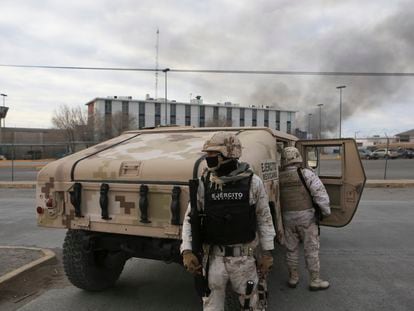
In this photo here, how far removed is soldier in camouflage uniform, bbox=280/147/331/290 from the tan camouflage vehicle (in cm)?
36

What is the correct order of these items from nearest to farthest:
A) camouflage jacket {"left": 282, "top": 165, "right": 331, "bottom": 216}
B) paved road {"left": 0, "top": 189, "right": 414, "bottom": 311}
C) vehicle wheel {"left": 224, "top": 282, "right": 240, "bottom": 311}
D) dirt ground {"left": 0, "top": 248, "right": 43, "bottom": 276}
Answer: vehicle wheel {"left": 224, "top": 282, "right": 240, "bottom": 311}
paved road {"left": 0, "top": 189, "right": 414, "bottom": 311}
camouflage jacket {"left": 282, "top": 165, "right": 331, "bottom": 216}
dirt ground {"left": 0, "top": 248, "right": 43, "bottom": 276}

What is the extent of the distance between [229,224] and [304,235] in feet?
7.37

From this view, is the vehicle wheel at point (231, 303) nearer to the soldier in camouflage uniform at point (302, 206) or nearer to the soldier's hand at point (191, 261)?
the soldier's hand at point (191, 261)

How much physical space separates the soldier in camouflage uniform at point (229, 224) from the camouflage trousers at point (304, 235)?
1.86m

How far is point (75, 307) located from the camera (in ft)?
14.5

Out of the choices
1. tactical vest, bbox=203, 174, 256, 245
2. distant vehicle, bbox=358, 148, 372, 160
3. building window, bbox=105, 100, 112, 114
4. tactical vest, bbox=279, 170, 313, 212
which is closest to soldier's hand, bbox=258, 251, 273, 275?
tactical vest, bbox=203, 174, 256, 245

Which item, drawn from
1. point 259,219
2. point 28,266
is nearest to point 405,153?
point 28,266

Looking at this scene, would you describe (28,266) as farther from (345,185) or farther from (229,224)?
(345,185)

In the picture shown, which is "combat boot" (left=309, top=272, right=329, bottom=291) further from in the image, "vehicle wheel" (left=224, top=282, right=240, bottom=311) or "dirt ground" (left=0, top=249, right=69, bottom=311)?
"dirt ground" (left=0, top=249, right=69, bottom=311)

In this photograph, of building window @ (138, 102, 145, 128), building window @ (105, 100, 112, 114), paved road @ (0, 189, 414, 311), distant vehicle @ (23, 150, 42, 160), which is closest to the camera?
paved road @ (0, 189, 414, 311)

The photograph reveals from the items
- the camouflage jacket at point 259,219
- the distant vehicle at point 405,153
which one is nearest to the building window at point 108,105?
the distant vehicle at point 405,153

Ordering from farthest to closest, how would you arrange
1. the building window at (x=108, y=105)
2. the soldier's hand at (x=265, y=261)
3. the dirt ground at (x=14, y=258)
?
the building window at (x=108, y=105), the dirt ground at (x=14, y=258), the soldier's hand at (x=265, y=261)

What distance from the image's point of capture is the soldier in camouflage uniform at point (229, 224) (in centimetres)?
300

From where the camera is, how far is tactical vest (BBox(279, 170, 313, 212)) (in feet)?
16.1
